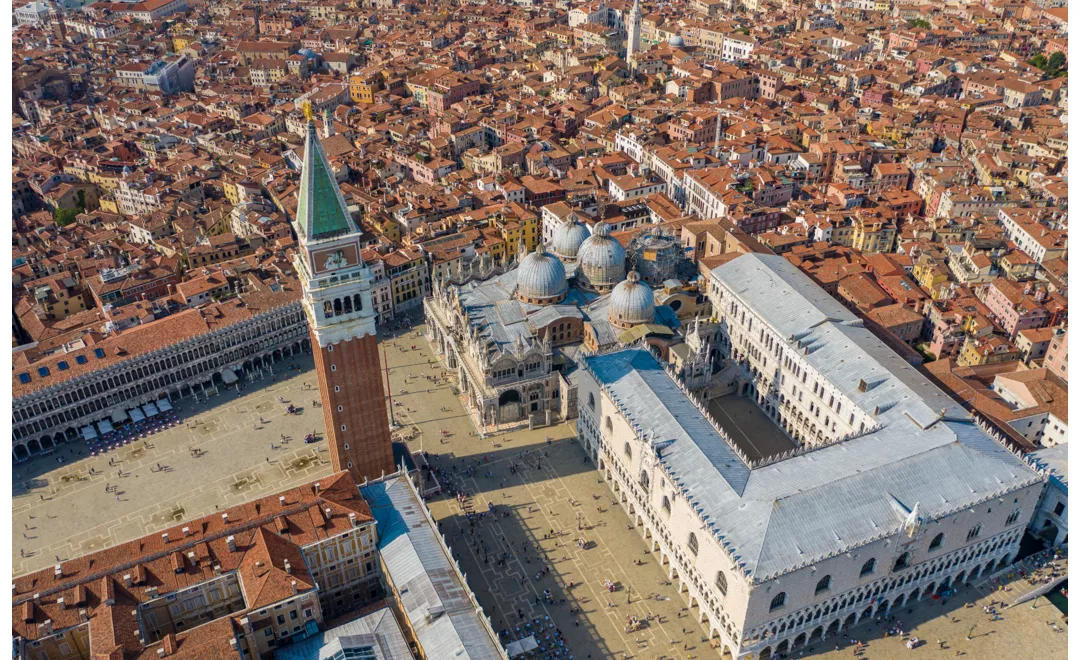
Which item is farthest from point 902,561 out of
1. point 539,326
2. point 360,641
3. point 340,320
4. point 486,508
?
point 340,320

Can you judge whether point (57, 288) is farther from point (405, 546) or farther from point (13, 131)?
point (13, 131)

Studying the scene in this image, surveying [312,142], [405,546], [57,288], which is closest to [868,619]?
[405,546]

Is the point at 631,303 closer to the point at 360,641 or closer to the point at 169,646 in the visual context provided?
the point at 360,641

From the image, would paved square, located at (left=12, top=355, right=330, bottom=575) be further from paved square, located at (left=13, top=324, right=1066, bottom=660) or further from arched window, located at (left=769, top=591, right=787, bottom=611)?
arched window, located at (left=769, top=591, right=787, bottom=611)

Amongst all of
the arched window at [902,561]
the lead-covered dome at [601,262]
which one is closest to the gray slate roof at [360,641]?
the arched window at [902,561]

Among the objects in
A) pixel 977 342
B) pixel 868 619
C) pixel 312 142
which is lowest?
pixel 868 619

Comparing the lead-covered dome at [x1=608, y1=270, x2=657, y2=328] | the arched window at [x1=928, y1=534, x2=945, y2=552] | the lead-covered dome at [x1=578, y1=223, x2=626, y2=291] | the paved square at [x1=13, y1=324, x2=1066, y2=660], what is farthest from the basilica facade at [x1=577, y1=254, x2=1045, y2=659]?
the lead-covered dome at [x1=578, y1=223, x2=626, y2=291]
